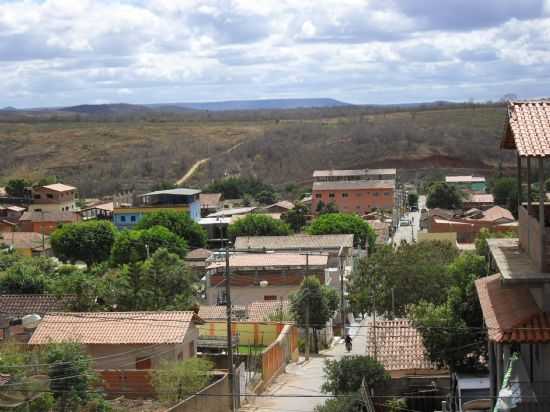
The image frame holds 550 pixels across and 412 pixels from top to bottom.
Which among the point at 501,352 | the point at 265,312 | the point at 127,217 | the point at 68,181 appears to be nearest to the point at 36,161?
the point at 68,181

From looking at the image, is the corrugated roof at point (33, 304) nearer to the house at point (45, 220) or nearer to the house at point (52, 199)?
the house at point (45, 220)

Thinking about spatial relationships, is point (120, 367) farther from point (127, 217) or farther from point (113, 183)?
point (113, 183)

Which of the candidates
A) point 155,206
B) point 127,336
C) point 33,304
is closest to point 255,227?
point 155,206

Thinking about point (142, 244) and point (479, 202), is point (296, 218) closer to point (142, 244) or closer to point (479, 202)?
point (479, 202)

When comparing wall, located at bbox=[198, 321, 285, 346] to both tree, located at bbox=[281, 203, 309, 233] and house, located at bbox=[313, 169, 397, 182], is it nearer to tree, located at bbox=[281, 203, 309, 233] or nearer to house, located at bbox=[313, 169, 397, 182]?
tree, located at bbox=[281, 203, 309, 233]

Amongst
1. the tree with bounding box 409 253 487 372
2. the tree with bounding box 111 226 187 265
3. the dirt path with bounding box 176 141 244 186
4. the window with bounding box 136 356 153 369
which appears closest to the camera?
the tree with bounding box 409 253 487 372

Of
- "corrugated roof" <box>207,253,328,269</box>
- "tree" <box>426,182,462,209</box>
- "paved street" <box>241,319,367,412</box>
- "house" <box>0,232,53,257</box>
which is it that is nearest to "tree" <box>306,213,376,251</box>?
"corrugated roof" <box>207,253,328,269</box>
